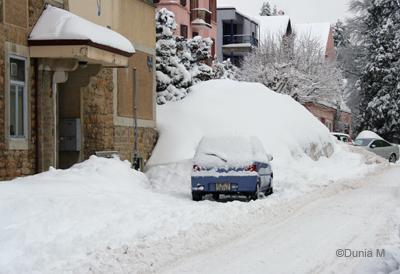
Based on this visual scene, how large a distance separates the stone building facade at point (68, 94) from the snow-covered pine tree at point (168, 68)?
3099 mm

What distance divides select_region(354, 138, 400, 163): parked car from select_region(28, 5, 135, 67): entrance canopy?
2323 cm

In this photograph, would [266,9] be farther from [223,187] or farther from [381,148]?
[223,187]

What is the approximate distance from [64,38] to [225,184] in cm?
497

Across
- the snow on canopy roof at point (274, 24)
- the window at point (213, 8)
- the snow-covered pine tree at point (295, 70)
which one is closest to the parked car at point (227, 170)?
the snow-covered pine tree at point (295, 70)

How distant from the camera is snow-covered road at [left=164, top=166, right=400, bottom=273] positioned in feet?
28.6

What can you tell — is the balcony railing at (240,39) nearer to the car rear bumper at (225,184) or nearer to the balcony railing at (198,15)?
the balcony railing at (198,15)

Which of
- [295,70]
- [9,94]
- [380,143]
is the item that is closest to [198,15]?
[295,70]

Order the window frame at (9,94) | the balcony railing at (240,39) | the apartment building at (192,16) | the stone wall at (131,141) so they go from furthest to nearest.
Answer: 1. the balcony railing at (240,39)
2. the apartment building at (192,16)
3. the stone wall at (131,141)
4. the window frame at (9,94)

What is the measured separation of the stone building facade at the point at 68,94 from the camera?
14.7 metres

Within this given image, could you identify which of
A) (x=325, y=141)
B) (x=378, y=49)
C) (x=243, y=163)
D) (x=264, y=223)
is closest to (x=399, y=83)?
(x=378, y=49)

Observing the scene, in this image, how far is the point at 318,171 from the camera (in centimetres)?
2481

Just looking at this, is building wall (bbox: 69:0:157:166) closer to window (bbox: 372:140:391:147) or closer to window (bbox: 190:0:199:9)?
window (bbox: 372:140:391:147)

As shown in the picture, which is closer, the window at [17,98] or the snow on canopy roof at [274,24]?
the window at [17,98]

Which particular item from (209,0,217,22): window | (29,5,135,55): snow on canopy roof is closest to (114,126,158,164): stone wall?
(29,5,135,55): snow on canopy roof
